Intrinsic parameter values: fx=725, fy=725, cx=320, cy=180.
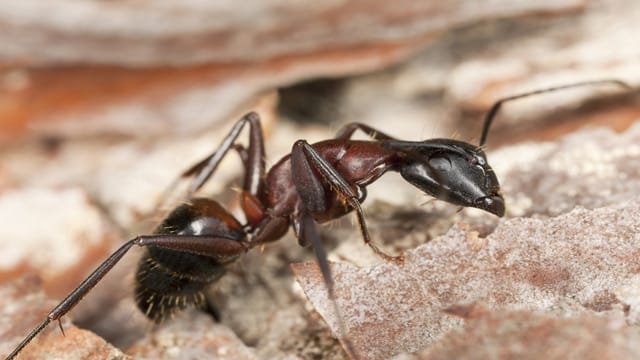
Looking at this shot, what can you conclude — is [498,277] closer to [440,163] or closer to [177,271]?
[440,163]

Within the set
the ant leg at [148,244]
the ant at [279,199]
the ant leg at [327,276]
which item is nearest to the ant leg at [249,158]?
the ant at [279,199]

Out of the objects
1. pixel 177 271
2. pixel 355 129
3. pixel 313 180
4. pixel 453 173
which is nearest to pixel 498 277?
pixel 453 173

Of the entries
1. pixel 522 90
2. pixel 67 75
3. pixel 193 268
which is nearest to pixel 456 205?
pixel 522 90

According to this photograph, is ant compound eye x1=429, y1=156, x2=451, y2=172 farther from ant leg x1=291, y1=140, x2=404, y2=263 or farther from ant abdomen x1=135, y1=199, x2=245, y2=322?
ant abdomen x1=135, y1=199, x2=245, y2=322

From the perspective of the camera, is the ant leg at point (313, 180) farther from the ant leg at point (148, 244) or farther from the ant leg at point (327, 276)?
the ant leg at point (148, 244)

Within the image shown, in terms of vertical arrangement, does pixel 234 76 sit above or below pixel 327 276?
above

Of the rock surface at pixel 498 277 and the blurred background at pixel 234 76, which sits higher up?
the blurred background at pixel 234 76

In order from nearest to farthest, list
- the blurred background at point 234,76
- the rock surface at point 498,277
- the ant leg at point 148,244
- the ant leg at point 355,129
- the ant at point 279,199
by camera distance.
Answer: the rock surface at point 498,277
the ant leg at point 148,244
the ant at point 279,199
the ant leg at point 355,129
the blurred background at point 234,76

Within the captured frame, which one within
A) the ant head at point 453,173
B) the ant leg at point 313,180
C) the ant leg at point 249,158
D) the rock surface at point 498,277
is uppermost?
the ant leg at point 249,158

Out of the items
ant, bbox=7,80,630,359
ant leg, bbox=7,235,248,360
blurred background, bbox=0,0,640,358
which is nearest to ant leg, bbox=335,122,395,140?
ant, bbox=7,80,630,359
